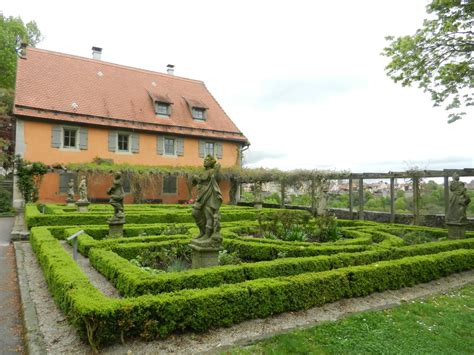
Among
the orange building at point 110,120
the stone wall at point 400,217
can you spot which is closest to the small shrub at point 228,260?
the stone wall at point 400,217

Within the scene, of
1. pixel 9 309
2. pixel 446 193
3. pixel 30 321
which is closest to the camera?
pixel 30 321

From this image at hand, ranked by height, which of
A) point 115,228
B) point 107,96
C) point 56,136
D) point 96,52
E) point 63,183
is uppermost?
point 96,52

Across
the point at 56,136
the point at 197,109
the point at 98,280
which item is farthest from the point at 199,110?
the point at 98,280

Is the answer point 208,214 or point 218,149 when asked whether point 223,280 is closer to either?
point 208,214

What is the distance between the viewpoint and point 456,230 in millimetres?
10023

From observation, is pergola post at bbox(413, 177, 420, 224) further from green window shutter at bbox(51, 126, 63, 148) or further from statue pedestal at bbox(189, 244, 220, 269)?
green window shutter at bbox(51, 126, 63, 148)

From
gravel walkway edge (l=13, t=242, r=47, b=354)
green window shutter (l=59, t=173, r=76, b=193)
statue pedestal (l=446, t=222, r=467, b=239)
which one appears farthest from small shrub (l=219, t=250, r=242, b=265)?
green window shutter (l=59, t=173, r=76, b=193)

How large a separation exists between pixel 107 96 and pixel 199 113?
684 cm

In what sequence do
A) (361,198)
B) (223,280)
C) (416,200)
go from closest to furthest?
(223,280) < (416,200) < (361,198)

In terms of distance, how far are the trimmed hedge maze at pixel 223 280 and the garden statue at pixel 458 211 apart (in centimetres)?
83

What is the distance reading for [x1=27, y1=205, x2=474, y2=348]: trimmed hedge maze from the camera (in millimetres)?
4234

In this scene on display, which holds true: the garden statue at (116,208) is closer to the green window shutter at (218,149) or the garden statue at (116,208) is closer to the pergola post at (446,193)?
the pergola post at (446,193)

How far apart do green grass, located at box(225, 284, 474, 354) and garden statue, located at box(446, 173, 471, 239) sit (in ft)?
16.7

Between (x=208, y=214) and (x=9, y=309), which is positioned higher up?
(x=208, y=214)
